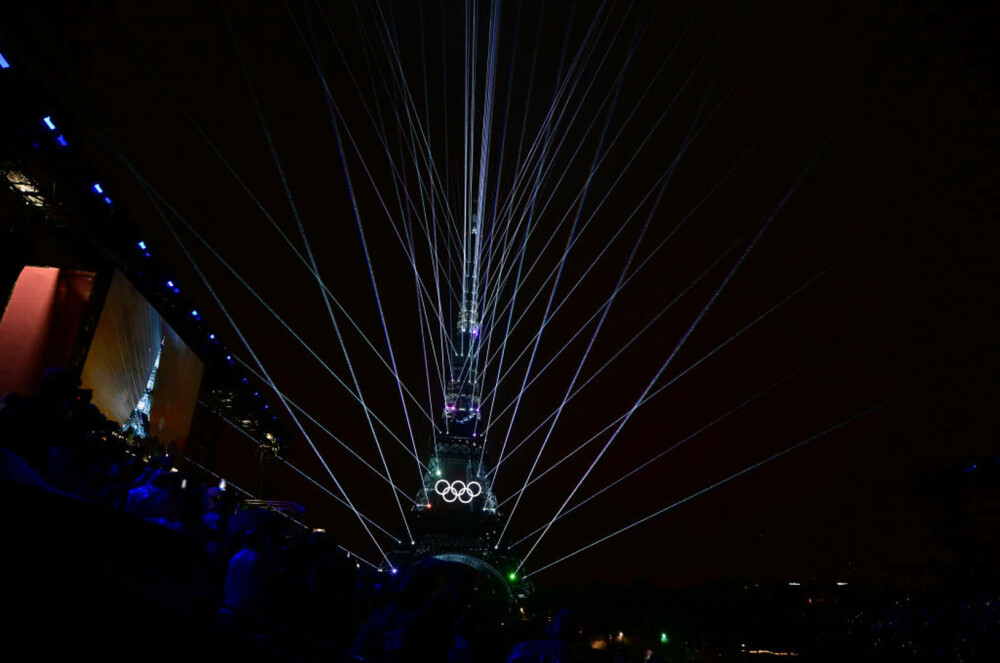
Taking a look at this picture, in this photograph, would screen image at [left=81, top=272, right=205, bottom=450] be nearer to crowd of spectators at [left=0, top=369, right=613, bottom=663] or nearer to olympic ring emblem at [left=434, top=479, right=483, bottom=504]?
crowd of spectators at [left=0, top=369, right=613, bottom=663]

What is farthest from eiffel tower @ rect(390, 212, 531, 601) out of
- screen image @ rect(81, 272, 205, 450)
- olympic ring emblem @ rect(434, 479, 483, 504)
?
screen image @ rect(81, 272, 205, 450)

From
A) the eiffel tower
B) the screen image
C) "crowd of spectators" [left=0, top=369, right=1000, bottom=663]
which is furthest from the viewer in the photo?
the eiffel tower

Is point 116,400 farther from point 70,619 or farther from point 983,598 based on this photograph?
point 983,598

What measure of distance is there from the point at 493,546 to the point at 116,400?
117 ft

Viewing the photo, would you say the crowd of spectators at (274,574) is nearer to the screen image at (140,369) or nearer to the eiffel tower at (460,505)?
the screen image at (140,369)

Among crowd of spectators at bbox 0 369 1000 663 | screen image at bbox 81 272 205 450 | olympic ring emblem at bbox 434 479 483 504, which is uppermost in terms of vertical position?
olympic ring emblem at bbox 434 479 483 504

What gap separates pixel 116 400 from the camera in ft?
56.7

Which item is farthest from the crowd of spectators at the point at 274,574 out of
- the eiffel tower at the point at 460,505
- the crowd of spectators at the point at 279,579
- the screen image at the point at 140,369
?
the eiffel tower at the point at 460,505

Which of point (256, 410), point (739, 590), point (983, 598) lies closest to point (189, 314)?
point (256, 410)

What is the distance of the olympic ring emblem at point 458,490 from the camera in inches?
2078

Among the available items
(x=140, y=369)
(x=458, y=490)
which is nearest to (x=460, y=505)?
(x=458, y=490)

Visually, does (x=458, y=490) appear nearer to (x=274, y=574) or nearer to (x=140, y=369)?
(x=140, y=369)

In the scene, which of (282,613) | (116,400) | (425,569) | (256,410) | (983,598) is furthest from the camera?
(256,410)

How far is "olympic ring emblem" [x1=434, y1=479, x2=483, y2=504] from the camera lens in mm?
52781
